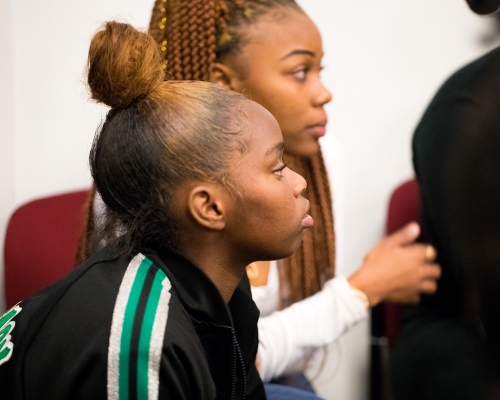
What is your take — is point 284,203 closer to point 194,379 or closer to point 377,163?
point 194,379

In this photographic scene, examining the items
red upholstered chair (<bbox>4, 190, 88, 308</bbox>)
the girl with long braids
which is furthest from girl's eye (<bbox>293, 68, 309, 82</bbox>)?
red upholstered chair (<bbox>4, 190, 88, 308</bbox>)

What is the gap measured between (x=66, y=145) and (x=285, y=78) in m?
0.47

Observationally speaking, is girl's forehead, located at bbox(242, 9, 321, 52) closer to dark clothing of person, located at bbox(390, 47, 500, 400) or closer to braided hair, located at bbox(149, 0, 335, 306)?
braided hair, located at bbox(149, 0, 335, 306)

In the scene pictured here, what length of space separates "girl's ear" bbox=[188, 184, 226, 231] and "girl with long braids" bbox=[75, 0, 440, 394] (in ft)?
0.92

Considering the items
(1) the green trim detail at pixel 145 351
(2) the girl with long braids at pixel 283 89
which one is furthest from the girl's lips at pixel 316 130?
(1) the green trim detail at pixel 145 351

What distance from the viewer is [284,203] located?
52 centimetres

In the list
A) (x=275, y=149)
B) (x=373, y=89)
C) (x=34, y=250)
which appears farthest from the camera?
(x=373, y=89)

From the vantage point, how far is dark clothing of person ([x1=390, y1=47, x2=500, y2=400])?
2.03 ft

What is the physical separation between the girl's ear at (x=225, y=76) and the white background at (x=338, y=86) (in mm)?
251

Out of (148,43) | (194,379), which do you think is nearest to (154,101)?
(148,43)

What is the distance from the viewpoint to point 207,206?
1.63 ft

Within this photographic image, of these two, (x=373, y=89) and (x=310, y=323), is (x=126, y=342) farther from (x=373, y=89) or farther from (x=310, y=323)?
(x=373, y=89)

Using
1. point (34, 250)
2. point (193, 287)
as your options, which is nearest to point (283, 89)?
point (193, 287)

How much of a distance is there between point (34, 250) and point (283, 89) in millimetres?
465
